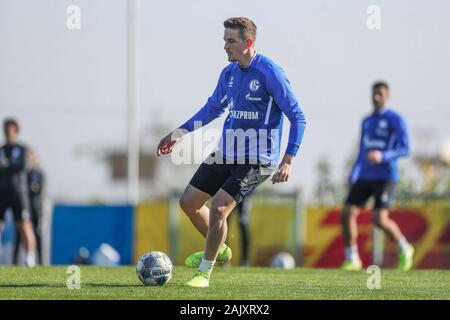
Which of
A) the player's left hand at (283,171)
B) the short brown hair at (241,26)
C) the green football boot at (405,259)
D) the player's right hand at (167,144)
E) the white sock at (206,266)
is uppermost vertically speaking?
the short brown hair at (241,26)

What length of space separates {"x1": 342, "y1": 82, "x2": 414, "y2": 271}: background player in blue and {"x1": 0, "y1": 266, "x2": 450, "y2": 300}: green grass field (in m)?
2.05

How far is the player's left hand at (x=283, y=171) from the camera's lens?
9.07 meters

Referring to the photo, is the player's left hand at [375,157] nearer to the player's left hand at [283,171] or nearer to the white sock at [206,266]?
the player's left hand at [283,171]

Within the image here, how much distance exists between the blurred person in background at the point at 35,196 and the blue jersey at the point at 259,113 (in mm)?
8563

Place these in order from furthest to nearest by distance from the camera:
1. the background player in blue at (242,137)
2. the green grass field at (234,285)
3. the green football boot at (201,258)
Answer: the green football boot at (201,258)
the background player in blue at (242,137)
the green grass field at (234,285)

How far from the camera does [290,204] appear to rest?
2100cm

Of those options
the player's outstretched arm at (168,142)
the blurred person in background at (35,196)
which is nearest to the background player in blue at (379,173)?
the player's outstretched arm at (168,142)

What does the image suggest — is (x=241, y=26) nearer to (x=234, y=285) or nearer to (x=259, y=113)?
(x=259, y=113)

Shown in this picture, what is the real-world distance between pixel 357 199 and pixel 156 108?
1208 centimetres

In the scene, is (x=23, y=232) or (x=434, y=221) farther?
(x=434, y=221)

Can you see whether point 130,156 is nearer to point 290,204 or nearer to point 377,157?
point 290,204

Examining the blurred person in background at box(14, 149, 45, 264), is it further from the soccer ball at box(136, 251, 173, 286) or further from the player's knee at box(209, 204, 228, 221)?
the player's knee at box(209, 204, 228, 221)

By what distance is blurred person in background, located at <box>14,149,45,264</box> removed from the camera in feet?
57.7
